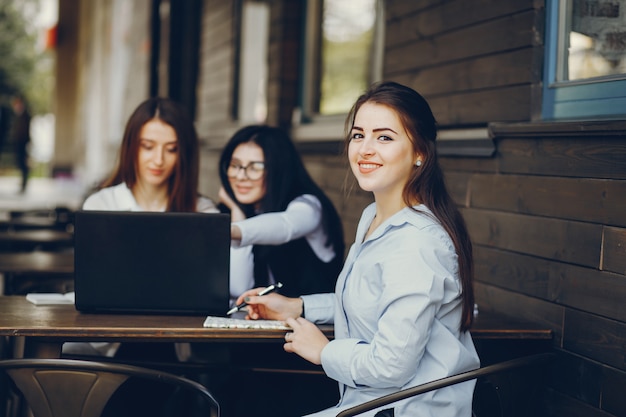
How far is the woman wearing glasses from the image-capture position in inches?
131

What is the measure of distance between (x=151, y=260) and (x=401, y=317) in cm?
85

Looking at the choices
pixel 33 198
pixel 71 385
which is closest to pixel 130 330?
pixel 71 385

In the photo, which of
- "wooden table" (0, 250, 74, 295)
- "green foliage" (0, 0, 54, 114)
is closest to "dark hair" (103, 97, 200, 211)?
"wooden table" (0, 250, 74, 295)

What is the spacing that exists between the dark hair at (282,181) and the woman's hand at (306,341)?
1066 millimetres

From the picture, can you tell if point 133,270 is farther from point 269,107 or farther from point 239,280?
point 269,107

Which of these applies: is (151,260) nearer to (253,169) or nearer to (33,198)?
(253,169)

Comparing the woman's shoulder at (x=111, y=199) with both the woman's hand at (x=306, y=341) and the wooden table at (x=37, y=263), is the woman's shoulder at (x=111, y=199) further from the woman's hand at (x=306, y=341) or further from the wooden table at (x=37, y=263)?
the woman's hand at (x=306, y=341)

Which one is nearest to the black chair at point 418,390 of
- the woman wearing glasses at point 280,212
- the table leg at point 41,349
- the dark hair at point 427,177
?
the dark hair at point 427,177

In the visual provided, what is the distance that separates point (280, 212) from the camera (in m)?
3.32

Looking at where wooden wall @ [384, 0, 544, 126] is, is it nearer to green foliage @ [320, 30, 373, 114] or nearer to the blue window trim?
the blue window trim

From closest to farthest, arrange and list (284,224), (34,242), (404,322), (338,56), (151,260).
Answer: (404,322) < (151,260) < (284,224) < (34,242) < (338,56)

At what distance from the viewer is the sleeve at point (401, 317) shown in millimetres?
2061

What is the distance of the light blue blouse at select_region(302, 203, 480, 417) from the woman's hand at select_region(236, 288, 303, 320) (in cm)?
34

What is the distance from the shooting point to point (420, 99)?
7.70 ft
